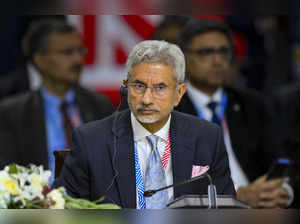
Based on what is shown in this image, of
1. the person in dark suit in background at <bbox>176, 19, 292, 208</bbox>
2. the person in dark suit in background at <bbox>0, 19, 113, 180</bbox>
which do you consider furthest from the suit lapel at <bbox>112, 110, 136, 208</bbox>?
the person in dark suit in background at <bbox>176, 19, 292, 208</bbox>

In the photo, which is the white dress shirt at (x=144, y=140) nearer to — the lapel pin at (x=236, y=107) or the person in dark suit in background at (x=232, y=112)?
the person in dark suit in background at (x=232, y=112)

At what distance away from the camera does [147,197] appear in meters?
3.16

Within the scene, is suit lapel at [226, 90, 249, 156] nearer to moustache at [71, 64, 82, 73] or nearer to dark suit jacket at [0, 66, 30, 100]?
moustache at [71, 64, 82, 73]

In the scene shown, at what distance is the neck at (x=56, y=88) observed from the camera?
4598 mm

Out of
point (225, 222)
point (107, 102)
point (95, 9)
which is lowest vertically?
point (225, 222)

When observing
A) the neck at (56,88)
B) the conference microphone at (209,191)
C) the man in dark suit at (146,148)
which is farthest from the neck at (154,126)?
the neck at (56,88)

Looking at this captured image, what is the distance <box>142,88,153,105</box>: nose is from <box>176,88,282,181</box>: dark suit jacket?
111cm

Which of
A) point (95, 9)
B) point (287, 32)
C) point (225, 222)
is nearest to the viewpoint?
point (225, 222)

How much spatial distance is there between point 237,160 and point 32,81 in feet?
4.91

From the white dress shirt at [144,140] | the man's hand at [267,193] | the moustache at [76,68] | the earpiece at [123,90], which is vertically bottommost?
the man's hand at [267,193]

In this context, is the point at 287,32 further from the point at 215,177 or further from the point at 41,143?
the point at 215,177

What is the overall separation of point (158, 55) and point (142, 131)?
298mm

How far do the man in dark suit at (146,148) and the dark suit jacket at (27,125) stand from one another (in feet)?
2.95

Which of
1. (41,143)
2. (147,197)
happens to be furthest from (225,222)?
(41,143)
